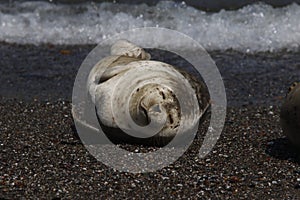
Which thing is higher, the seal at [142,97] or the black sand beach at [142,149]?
the seal at [142,97]

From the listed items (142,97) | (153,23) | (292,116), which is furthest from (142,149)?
(153,23)

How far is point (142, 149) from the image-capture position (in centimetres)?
467

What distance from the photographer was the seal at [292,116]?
14.1 ft

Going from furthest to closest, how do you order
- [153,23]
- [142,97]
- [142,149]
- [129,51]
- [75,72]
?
1. [153,23]
2. [75,72]
3. [129,51]
4. [142,149]
5. [142,97]

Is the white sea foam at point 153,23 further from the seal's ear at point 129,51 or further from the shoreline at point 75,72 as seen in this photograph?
the seal's ear at point 129,51

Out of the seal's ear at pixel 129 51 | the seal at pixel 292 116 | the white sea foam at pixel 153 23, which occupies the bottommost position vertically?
the white sea foam at pixel 153 23

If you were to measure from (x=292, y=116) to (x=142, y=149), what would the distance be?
101 centimetres

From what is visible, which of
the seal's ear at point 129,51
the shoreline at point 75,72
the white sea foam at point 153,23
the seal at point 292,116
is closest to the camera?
the seal at point 292,116

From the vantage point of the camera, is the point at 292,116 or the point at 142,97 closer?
the point at 292,116

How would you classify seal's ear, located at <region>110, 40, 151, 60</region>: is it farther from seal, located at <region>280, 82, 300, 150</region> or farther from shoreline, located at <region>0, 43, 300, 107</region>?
seal, located at <region>280, 82, 300, 150</region>

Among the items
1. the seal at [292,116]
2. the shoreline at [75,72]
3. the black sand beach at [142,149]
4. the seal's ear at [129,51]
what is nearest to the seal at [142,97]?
the black sand beach at [142,149]

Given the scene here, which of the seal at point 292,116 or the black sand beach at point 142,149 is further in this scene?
the seal at point 292,116

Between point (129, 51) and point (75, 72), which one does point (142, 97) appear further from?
point (75, 72)

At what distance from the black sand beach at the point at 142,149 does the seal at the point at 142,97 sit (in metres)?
0.18
